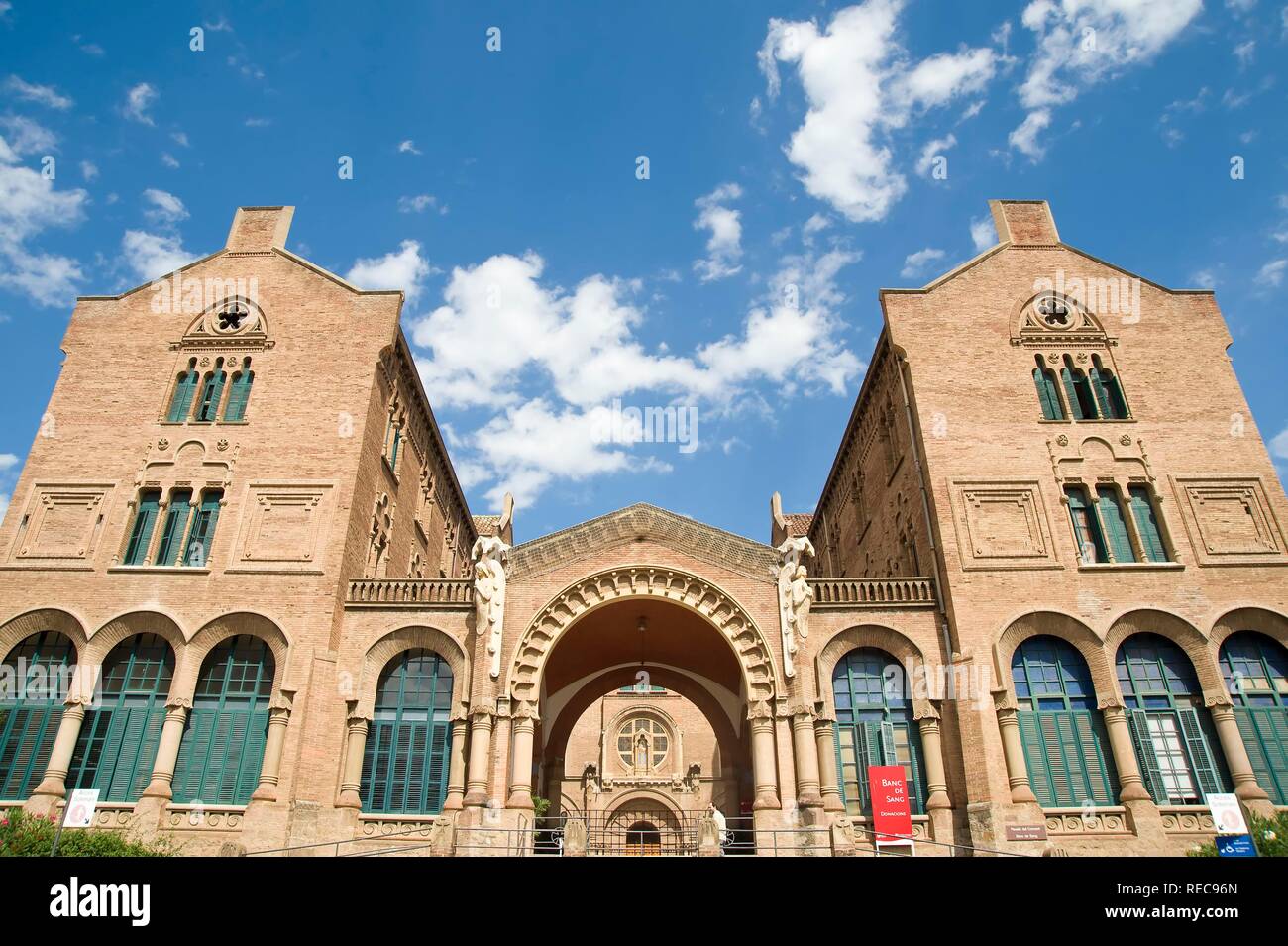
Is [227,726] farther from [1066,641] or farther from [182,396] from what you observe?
[1066,641]

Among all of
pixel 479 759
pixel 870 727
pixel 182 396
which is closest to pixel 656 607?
pixel 479 759

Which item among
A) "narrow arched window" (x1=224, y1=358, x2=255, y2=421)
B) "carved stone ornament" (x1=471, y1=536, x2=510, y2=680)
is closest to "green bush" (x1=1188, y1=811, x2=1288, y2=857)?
"carved stone ornament" (x1=471, y1=536, x2=510, y2=680)

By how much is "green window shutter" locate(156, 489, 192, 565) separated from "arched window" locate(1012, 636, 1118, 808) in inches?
886

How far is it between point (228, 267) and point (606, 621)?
16925mm

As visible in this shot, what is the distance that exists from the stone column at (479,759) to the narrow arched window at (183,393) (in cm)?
1289

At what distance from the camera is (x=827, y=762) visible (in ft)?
67.1

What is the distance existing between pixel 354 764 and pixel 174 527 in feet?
28.0

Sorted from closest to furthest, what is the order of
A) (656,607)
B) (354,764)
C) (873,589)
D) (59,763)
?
(59,763), (354,764), (873,589), (656,607)

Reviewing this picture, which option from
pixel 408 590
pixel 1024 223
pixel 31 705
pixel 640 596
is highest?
pixel 1024 223

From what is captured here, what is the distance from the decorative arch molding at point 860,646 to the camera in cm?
2125

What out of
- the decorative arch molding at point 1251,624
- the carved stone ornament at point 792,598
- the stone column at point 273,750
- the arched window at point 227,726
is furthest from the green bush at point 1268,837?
the arched window at point 227,726

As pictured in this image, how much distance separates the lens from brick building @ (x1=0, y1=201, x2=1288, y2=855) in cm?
1973

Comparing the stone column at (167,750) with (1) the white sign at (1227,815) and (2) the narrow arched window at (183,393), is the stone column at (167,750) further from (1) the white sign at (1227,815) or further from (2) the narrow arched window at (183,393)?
(1) the white sign at (1227,815)

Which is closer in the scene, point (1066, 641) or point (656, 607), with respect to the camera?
point (1066, 641)
